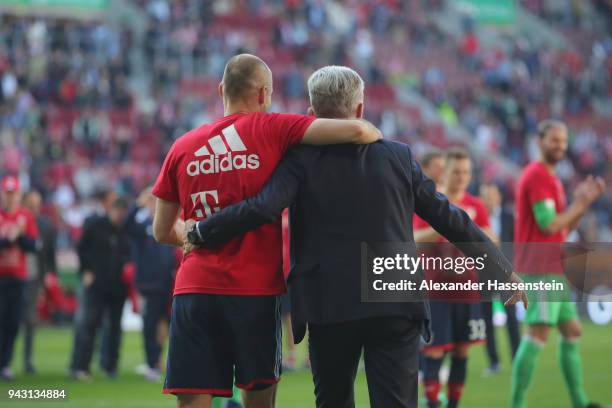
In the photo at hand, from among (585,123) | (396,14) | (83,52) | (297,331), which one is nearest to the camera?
(297,331)

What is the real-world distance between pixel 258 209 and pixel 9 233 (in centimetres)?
823

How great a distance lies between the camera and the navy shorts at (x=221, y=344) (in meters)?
5.64

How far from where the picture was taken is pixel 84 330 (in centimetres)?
1387

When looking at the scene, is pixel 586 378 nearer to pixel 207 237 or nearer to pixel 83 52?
pixel 207 237

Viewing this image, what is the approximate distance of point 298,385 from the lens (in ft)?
40.6

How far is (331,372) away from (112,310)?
9.09 metres

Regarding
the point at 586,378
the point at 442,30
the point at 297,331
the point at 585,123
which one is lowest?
the point at 586,378

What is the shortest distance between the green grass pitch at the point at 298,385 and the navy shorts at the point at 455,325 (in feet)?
5.26

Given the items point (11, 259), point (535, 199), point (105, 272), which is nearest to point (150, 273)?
point (105, 272)

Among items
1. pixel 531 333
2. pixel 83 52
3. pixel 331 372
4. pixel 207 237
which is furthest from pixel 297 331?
pixel 83 52

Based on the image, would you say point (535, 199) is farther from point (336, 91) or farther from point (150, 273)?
point (150, 273)

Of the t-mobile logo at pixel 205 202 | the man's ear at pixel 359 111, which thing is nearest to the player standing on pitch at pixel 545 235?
the man's ear at pixel 359 111

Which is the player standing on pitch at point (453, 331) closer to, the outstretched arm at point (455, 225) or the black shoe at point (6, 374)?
the outstretched arm at point (455, 225)

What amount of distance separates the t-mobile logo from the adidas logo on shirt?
0.35ft
